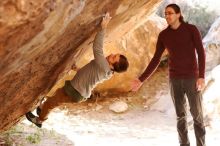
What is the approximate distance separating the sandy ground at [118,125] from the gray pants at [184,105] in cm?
174

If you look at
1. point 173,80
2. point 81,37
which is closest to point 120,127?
point 173,80

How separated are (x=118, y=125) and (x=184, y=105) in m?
4.03

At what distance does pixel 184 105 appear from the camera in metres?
5.12

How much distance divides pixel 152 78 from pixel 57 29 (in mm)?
8292

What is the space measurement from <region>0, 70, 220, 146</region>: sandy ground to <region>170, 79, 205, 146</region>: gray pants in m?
1.74

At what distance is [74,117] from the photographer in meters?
9.65

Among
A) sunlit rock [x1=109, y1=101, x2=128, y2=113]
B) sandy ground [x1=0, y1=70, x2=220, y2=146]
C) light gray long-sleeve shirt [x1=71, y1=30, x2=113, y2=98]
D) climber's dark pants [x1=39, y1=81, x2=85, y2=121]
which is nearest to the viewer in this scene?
light gray long-sleeve shirt [x1=71, y1=30, x2=113, y2=98]

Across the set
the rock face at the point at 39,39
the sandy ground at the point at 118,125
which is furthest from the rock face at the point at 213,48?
the rock face at the point at 39,39

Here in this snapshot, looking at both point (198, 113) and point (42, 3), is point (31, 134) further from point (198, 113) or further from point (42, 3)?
point (42, 3)

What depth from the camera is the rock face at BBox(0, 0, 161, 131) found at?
2959mm

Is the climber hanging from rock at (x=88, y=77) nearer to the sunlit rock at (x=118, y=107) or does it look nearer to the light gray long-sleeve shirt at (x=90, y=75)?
the light gray long-sleeve shirt at (x=90, y=75)

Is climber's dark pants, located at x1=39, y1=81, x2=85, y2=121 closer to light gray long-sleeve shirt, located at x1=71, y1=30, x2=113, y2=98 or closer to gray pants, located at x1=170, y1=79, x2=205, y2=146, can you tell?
light gray long-sleeve shirt, located at x1=71, y1=30, x2=113, y2=98

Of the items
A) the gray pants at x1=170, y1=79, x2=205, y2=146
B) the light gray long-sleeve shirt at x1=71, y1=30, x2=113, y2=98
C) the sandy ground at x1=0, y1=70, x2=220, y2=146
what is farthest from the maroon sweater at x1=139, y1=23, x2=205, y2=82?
the sandy ground at x1=0, y1=70, x2=220, y2=146

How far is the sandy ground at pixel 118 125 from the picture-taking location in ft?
22.9
